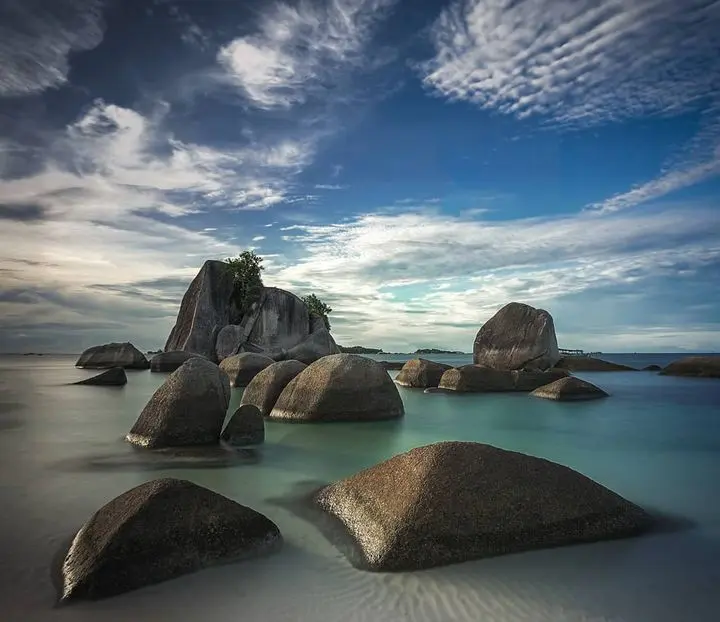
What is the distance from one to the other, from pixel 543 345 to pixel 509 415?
14.2 metres

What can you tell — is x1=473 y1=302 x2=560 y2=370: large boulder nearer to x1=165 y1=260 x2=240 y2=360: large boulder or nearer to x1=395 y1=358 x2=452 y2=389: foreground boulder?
x1=395 y1=358 x2=452 y2=389: foreground boulder

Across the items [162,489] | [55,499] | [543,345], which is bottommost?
[55,499]

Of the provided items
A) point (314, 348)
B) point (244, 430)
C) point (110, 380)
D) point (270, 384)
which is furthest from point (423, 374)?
point (314, 348)

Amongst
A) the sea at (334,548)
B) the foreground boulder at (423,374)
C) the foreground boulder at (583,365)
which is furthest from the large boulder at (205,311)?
the sea at (334,548)

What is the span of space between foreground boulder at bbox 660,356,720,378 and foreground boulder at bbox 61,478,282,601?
40.3m

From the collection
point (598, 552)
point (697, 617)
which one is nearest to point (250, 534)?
point (598, 552)

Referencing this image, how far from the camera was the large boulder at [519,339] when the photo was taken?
100ft

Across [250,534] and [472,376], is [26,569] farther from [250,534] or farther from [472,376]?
[472,376]

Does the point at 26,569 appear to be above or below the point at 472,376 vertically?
below

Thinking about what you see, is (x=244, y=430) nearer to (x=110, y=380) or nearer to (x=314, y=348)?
(x=110, y=380)

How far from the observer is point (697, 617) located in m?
4.31

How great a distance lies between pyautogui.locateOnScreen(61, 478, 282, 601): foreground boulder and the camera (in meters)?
4.50

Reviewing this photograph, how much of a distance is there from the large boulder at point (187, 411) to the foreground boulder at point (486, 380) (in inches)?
633

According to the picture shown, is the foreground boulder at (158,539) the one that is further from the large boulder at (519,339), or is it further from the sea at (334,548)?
the large boulder at (519,339)
